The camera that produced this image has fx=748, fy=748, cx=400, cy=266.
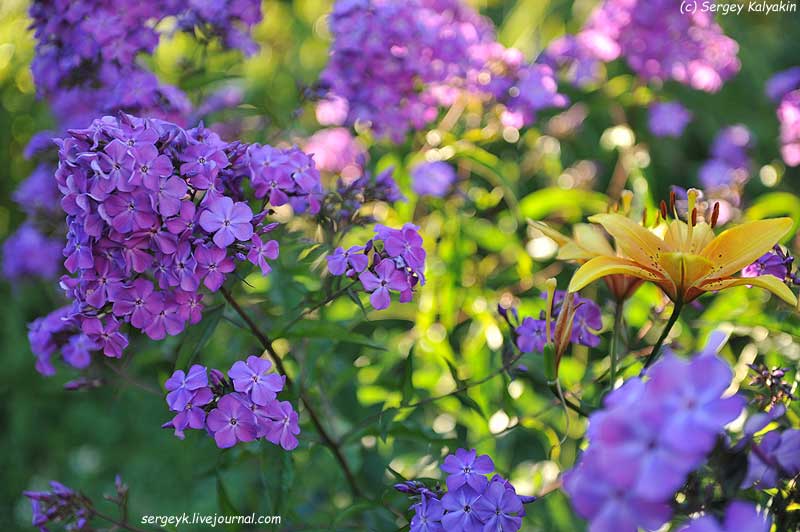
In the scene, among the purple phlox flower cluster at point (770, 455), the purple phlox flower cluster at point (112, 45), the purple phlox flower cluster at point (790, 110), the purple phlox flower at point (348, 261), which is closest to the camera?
the purple phlox flower cluster at point (770, 455)

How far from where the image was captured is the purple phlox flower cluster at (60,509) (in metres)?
0.85

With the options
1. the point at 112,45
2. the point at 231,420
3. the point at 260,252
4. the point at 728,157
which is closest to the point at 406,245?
the point at 260,252

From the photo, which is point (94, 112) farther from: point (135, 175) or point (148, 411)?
point (148, 411)

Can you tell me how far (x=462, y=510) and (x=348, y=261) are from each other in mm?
287

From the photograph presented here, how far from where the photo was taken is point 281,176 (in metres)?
0.86

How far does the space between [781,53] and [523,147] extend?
4.03ft

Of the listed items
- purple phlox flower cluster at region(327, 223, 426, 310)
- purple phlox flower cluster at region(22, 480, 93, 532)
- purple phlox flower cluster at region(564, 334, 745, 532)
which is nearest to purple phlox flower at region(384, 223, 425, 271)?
purple phlox flower cluster at region(327, 223, 426, 310)

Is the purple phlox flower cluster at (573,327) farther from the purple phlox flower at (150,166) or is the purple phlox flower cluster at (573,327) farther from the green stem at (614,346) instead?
the purple phlox flower at (150,166)

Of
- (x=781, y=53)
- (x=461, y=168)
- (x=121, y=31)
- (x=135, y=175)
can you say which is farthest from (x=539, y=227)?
(x=781, y=53)

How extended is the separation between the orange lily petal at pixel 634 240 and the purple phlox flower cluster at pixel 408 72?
48 cm

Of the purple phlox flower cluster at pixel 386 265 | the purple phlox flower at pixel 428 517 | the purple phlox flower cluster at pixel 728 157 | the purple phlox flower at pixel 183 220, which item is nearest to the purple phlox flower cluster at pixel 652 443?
the purple phlox flower at pixel 428 517

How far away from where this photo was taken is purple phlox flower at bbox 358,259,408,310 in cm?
80

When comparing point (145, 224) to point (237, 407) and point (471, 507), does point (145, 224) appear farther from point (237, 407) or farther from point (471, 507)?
point (471, 507)

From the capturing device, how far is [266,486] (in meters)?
0.88
